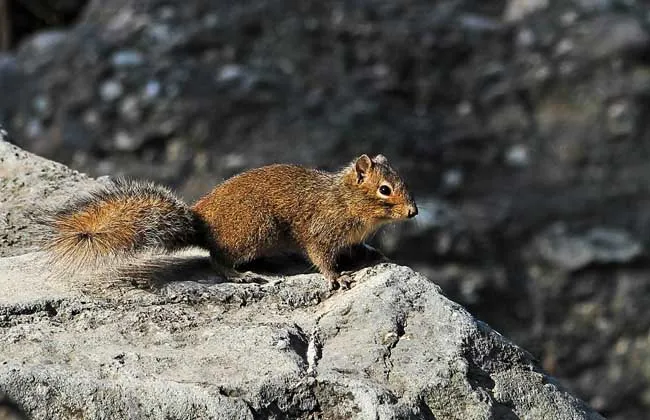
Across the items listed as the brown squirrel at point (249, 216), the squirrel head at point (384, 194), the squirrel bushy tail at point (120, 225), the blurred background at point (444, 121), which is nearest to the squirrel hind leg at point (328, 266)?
the brown squirrel at point (249, 216)

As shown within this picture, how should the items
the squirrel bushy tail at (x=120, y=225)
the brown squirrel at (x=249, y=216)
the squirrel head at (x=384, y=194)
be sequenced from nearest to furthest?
the squirrel bushy tail at (x=120, y=225) < the brown squirrel at (x=249, y=216) < the squirrel head at (x=384, y=194)

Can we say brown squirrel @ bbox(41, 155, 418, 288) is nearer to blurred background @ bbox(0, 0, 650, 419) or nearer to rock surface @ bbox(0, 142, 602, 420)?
rock surface @ bbox(0, 142, 602, 420)

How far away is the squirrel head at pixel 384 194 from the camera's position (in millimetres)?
5344

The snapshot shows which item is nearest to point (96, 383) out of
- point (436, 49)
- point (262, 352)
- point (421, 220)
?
point (262, 352)

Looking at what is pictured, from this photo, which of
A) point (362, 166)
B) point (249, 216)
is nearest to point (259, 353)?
point (249, 216)

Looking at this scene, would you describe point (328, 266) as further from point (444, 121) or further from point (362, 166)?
point (444, 121)

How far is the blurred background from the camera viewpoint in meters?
9.69

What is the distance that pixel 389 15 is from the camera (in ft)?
37.3

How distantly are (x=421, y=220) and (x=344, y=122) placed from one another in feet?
3.61

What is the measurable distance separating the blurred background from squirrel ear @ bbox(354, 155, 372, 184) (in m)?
3.65

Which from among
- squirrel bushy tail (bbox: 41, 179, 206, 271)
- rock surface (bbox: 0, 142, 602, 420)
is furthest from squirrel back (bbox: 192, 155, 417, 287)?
rock surface (bbox: 0, 142, 602, 420)

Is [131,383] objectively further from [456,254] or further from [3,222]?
[456,254]

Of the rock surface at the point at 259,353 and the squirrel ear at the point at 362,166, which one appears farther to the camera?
the squirrel ear at the point at 362,166

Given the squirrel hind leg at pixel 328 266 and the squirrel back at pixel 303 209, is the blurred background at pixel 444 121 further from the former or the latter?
the squirrel hind leg at pixel 328 266
